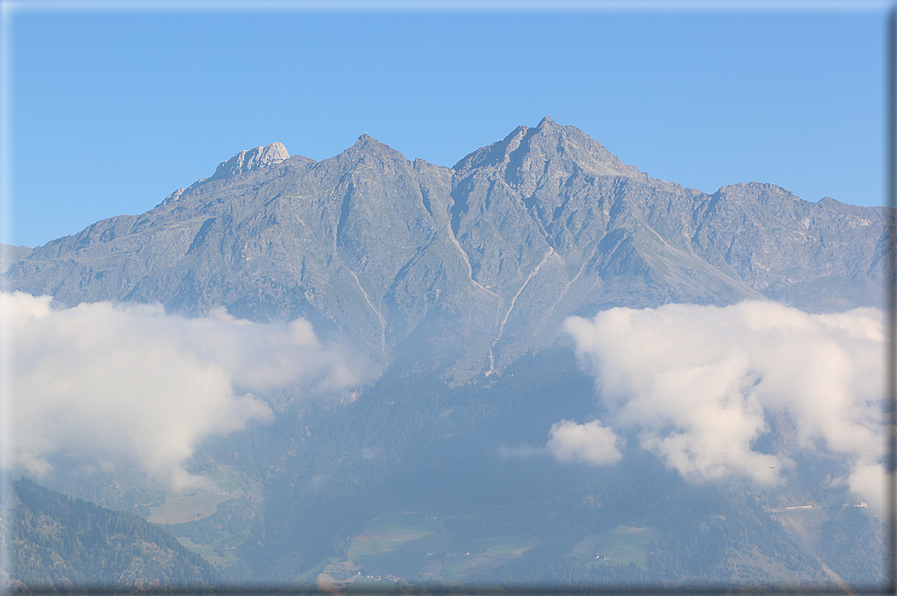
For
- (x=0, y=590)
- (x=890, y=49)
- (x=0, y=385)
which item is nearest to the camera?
(x=890, y=49)

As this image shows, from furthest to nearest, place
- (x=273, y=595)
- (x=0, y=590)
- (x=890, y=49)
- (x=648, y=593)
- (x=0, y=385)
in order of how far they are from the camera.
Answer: (x=0, y=590)
(x=273, y=595)
(x=0, y=385)
(x=648, y=593)
(x=890, y=49)

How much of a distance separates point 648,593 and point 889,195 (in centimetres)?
5862

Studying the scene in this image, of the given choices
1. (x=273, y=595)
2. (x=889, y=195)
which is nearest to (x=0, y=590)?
(x=273, y=595)

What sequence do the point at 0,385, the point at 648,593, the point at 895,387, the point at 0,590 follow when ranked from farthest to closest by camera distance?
the point at 0,590, the point at 0,385, the point at 648,593, the point at 895,387

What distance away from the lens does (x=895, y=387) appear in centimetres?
8388

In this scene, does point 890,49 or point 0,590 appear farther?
point 0,590

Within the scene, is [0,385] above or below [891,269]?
below

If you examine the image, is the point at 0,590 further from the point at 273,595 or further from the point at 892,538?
the point at 892,538

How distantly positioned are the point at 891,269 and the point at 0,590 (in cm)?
15681

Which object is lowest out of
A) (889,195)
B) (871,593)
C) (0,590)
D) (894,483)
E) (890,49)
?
(0,590)

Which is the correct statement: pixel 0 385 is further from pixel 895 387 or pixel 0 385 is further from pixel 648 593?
pixel 895 387

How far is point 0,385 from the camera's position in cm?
12706

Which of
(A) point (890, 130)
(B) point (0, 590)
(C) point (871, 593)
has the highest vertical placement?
(A) point (890, 130)

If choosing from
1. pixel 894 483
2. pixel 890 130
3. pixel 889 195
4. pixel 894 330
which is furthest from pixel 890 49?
pixel 894 483
